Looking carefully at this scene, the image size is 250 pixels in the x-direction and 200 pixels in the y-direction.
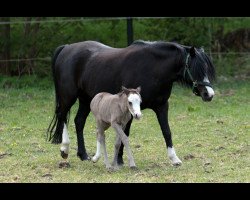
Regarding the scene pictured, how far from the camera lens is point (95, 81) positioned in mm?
9367

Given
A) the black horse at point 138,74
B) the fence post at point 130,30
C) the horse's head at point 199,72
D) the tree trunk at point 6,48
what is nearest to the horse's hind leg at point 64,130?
the black horse at point 138,74

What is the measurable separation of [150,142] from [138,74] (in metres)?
2.24

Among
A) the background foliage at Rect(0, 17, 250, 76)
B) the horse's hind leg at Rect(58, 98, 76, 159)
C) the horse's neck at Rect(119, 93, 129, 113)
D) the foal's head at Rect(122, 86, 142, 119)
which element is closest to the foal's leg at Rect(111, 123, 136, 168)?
the horse's neck at Rect(119, 93, 129, 113)

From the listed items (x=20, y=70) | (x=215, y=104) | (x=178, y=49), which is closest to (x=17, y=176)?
(x=178, y=49)

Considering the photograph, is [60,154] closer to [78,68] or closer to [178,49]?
[78,68]

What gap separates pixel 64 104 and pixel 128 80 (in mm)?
1336

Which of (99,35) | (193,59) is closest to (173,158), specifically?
(193,59)

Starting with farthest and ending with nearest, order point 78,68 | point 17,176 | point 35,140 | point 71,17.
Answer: point 71,17 < point 35,140 < point 78,68 < point 17,176

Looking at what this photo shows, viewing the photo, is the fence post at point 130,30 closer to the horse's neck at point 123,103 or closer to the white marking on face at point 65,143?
the white marking on face at point 65,143

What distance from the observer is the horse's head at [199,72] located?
28.6ft

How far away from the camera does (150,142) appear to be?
430 inches

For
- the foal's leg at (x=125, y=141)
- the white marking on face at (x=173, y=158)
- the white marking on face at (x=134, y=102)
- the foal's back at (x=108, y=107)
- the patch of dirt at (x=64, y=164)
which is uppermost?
the white marking on face at (x=134, y=102)

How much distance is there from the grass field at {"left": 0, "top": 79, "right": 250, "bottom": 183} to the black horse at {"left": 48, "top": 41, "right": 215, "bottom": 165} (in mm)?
531

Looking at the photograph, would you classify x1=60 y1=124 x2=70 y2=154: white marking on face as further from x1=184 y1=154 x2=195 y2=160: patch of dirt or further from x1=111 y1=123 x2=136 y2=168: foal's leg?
x1=184 y1=154 x2=195 y2=160: patch of dirt
